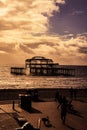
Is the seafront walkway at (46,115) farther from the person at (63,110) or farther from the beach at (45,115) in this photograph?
the person at (63,110)

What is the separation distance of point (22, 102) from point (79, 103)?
798cm

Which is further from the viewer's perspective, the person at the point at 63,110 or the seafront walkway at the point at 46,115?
the person at the point at 63,110

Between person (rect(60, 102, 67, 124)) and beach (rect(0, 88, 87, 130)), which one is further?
person (rect(60, 102, 67, 124))

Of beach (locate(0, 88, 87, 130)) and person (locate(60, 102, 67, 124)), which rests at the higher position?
person (locate(60, 102, 67, 124))

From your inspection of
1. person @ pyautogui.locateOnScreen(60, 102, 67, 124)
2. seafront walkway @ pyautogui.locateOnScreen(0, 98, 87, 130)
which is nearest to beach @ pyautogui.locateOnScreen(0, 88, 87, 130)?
seafront walkway @ pyautogui.locateOnScreen(0, 98, 87, 130)

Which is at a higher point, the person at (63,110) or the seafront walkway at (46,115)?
the person at (63,110)

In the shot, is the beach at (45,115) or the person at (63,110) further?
the person at (63,110)

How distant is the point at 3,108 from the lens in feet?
103

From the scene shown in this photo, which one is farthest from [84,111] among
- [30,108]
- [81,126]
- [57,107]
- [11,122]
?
[11,122]

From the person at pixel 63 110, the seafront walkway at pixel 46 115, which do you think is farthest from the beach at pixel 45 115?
the person at pixel 63 110

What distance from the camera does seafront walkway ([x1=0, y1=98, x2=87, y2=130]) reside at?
23.1 metres

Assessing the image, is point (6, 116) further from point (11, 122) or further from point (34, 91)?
point (34, 91)

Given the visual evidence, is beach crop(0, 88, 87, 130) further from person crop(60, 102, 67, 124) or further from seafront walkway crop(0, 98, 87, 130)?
person crop(60, 102, 67, 124)

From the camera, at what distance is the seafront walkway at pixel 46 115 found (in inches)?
910
